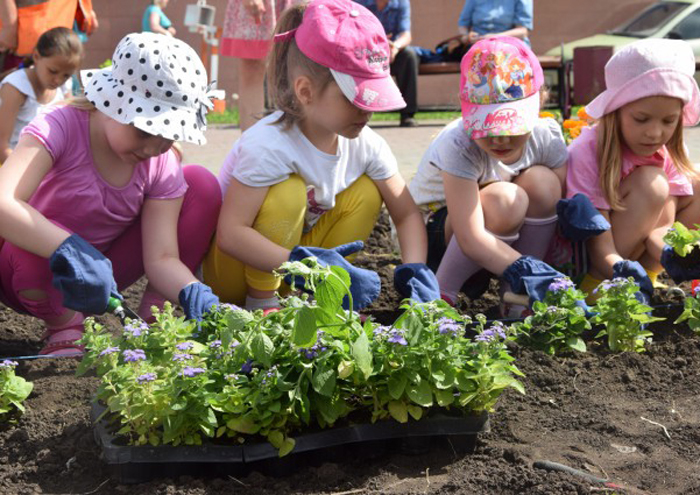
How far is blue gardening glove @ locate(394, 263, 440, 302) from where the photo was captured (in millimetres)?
3023

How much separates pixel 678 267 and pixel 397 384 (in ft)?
4.74

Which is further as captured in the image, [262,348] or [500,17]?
[500,17]

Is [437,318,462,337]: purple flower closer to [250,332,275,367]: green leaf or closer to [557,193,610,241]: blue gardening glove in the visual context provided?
[250,332,275,367]: green leaf

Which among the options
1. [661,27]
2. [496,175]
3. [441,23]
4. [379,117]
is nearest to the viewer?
[496,175]

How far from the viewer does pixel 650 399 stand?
277 centimetres

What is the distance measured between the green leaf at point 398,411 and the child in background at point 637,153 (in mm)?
1422

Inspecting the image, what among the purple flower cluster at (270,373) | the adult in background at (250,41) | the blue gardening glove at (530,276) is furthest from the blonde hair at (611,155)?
the adult in background at (250,41)

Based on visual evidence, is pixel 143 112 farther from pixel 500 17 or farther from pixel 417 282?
pixel 500 17

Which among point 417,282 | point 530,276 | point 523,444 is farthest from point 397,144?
point 523,444

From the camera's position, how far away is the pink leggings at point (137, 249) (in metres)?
3.28

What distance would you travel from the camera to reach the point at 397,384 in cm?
229

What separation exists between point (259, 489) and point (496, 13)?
820 centimetres

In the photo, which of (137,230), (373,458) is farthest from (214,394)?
(137,230)

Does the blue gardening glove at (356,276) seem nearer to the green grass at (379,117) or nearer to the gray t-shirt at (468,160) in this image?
the gray t-shirt at (468,160)
